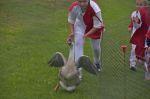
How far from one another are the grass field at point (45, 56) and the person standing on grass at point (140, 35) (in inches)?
12.7

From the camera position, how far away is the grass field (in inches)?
362

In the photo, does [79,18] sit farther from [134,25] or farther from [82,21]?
[134,25]

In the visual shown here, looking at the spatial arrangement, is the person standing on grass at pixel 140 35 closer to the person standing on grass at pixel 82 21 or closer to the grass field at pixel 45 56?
the grass field at pixel 45 56

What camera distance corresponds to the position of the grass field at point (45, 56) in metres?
9.19

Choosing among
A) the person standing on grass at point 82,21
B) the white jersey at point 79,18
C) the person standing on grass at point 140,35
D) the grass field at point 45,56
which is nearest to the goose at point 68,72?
the grass field at point 45,56

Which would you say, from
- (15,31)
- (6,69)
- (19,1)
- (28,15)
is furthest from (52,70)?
(19,1)

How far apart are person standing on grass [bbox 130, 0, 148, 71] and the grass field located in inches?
12.7

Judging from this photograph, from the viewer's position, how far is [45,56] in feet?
40.4

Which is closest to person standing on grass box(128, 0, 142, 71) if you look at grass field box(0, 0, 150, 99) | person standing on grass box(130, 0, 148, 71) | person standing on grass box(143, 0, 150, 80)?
person standing on grass box(130, 0, 148, 71)

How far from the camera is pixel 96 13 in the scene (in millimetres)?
9836

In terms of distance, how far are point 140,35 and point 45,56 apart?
2.72 m

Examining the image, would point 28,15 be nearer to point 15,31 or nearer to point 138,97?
point 15,31

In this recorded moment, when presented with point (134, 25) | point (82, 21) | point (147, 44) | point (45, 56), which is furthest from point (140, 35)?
point (45, 56)

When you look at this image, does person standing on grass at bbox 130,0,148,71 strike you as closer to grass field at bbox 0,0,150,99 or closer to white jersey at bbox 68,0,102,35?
grass field at bbox 0,0,150,99
